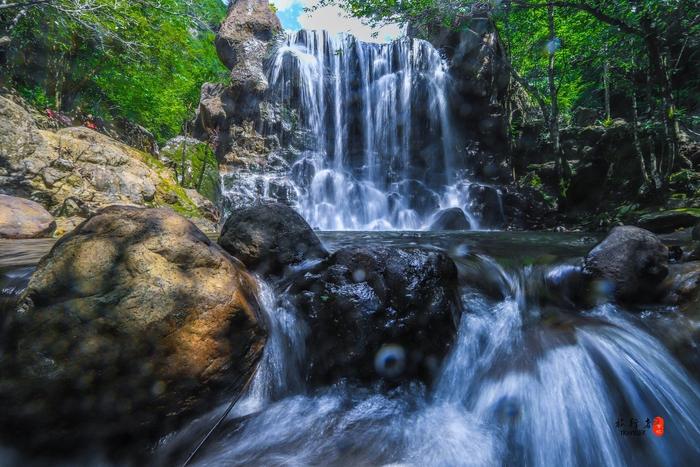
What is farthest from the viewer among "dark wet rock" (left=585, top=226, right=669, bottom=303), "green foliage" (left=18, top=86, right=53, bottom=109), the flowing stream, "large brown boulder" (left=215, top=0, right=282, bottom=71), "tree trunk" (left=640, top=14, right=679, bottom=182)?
"large brown boulder" (left=215, top=0, right=282, bottom=71)

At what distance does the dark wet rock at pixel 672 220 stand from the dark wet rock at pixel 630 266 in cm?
368

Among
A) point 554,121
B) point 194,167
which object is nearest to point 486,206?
point 554,121

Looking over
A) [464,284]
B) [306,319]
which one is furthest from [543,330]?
[306,319]

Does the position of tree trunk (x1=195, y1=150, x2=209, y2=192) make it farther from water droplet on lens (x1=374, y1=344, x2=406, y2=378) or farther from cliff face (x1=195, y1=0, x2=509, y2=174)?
water droplet on lens (x1=374, y1=344, x2=406, y2=378)

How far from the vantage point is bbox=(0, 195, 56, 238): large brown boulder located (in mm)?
5412

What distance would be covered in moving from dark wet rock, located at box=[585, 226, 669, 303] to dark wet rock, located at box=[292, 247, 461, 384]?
2.09 metres

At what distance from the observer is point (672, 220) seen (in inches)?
269

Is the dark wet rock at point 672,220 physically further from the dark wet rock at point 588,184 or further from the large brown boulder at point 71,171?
the large brown boulder at point 71,171

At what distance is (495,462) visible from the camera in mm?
2389

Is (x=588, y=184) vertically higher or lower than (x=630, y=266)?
higher

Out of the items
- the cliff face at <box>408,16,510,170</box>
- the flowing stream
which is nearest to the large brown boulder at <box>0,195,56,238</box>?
the flowing stream

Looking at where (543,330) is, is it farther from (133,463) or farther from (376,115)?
(376,115)

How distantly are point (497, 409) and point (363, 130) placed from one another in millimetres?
14805

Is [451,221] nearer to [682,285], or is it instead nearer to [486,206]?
[486,206]
